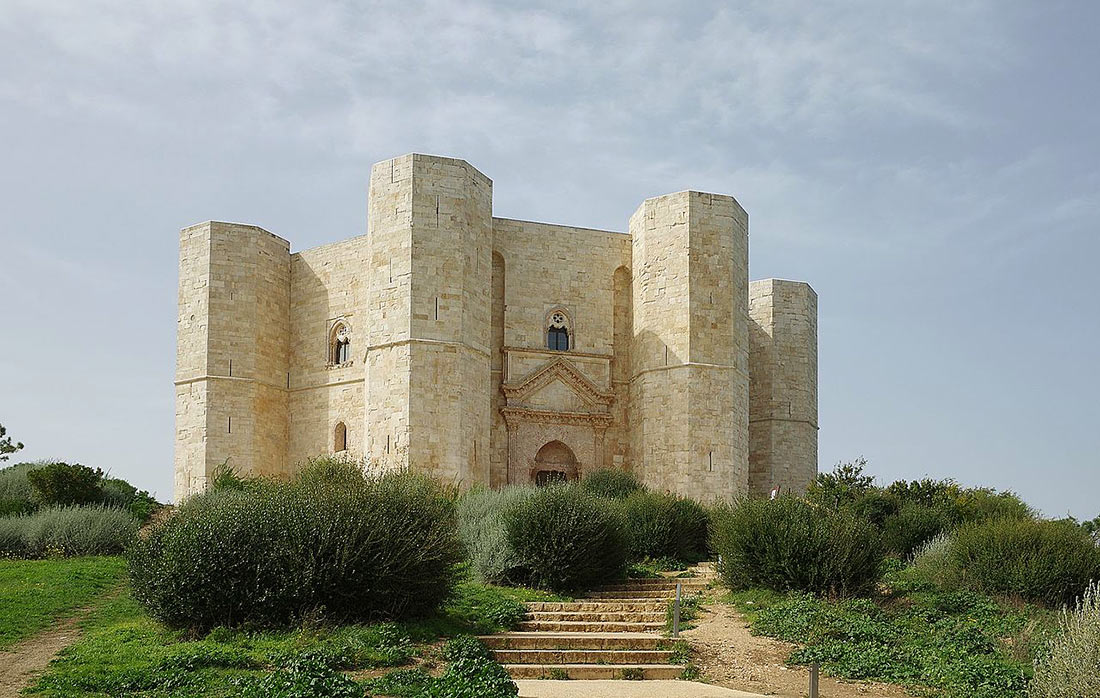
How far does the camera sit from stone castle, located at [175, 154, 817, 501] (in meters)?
26.6

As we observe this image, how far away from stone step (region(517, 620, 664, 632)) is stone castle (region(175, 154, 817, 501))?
11.8 m

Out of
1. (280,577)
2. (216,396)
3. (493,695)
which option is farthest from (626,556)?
(216,396)

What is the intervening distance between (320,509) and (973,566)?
30.7ft

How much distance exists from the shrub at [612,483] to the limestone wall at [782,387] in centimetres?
755

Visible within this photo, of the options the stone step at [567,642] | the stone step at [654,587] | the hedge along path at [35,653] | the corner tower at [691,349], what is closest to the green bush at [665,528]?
the stone step at [654,587]

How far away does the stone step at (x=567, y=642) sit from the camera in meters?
13.2

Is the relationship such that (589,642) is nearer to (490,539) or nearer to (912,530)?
(490,539)

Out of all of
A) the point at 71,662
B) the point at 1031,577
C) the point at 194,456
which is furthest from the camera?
the point at 194,456

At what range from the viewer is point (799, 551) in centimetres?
1589

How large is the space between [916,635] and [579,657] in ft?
13.5

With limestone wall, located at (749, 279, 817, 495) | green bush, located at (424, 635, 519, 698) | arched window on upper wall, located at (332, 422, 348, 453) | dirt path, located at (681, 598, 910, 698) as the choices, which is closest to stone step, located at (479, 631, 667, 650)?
dirt path, located at (681, 598, 910, 698)

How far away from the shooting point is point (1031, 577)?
51.7 feet

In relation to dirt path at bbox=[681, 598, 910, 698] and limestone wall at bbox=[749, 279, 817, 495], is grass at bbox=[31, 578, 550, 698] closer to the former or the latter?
dirt path at bbox=[681, 598, 910, 698]

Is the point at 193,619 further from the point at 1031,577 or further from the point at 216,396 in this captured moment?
the point at 216,396
